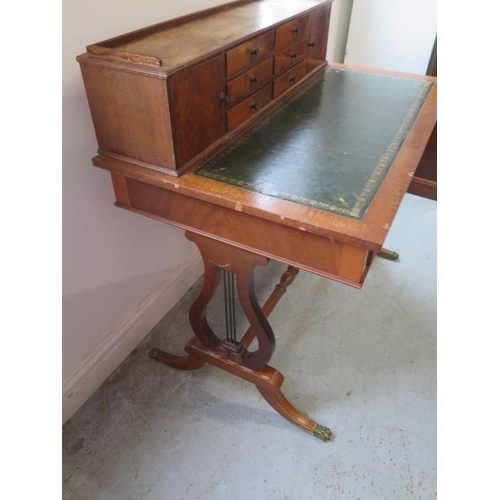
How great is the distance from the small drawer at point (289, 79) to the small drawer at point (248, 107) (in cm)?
4

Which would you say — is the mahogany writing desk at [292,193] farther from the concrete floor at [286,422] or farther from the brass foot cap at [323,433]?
the concrete floor at [286,422]

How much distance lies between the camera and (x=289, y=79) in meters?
1.36

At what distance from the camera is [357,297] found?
1.89 m

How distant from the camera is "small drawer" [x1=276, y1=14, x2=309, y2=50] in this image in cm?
121

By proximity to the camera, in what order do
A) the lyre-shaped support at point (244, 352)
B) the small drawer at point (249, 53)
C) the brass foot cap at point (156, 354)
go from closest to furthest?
the small drawer at point (249, 53), the lyre-shaped support at point (244, 352), the brass foot cap at point (156, 354)

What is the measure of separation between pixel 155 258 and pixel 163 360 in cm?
37

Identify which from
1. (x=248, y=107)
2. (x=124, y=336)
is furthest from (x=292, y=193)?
(x=124, y=336)

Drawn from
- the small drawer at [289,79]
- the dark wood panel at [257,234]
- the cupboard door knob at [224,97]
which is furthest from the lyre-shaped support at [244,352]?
the small drawer at [289,79]

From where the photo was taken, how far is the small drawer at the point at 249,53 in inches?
40.3

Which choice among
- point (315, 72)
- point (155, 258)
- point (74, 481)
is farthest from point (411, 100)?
point (74, 481)

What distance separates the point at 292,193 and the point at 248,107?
37cm

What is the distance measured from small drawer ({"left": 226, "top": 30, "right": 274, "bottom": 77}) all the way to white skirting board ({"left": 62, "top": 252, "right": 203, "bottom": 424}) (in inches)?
35.7

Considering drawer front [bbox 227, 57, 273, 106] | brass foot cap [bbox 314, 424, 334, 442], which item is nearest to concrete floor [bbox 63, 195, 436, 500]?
brass foot cap [bbox 314, 424, 334, 442]

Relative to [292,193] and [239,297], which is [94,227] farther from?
[292,193]
